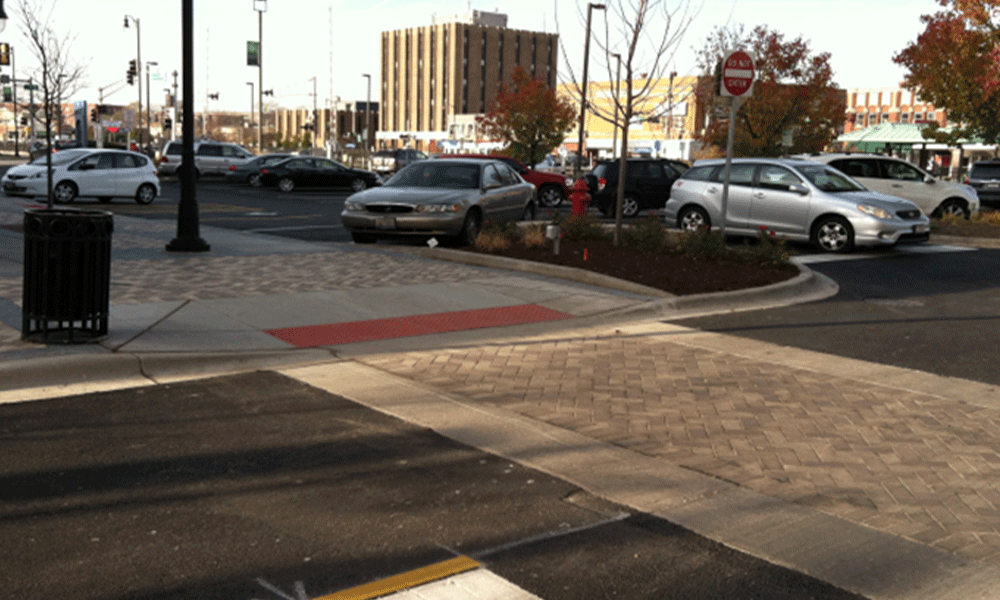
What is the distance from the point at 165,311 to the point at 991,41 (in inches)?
975

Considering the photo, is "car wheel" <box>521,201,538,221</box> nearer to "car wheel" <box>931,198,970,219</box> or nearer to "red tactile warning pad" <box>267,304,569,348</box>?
"red tactile warning pad" <box>267,304,569,348</box>

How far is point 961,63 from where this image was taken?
90.1 ft

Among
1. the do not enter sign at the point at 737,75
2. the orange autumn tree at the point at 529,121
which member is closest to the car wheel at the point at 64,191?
the do not enter sign at the point at 737,75

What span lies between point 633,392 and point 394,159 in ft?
162

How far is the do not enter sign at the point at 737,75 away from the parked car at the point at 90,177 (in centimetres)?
1766

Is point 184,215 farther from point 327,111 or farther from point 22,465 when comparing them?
point 327,111

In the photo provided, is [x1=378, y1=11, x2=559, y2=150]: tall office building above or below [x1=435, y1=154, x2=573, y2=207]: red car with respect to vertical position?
above

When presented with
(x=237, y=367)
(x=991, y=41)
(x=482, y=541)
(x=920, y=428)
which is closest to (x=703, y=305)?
(x=920, y=428)

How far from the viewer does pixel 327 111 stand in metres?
163

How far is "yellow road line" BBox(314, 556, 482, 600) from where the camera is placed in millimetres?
3814

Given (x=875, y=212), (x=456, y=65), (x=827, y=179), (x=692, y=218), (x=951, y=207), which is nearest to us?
(x=875, y=212)

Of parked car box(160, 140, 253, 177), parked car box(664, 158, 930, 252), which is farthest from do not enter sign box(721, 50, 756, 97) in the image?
parked car box(160, 140, 253, 177)

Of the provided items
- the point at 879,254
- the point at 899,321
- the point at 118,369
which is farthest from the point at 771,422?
the point at 879,254

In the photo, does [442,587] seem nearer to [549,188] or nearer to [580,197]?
[580,197]
